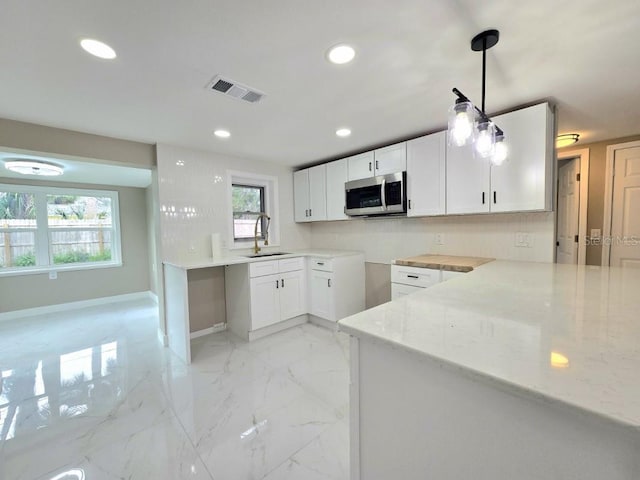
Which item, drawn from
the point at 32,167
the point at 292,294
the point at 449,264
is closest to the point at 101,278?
the point at 32,167

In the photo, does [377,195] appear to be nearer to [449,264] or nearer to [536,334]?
[449,264]

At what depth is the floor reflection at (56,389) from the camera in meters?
→ 1.84

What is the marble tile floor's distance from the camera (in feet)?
4.78

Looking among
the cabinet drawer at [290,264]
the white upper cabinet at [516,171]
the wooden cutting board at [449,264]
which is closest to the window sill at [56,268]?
the cabinet drawer at [290,264]

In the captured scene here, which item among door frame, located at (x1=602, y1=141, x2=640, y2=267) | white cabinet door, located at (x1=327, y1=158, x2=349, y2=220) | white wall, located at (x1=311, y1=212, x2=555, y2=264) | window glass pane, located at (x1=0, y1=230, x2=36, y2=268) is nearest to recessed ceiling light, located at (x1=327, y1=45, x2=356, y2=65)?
white cabinet door, located at (x1=327, y1=158, x2=349, y2=220)

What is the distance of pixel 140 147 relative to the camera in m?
2.86

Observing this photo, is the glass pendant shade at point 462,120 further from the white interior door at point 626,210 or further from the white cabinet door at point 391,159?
the white interior door at point 626,210

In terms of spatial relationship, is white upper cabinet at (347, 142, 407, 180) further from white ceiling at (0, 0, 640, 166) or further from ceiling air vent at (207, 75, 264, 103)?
ceiling air vent at (207, 75, 264, 103)

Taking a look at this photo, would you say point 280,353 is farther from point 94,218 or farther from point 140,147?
point 94,218

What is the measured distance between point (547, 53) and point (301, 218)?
3045 mm

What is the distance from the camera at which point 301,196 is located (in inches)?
158

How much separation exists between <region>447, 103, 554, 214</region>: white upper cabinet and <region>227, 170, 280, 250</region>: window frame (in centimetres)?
241

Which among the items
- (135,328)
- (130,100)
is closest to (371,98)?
(130,100)

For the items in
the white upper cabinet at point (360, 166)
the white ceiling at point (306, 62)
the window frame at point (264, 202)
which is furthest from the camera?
the window frame at point (264, 202)
